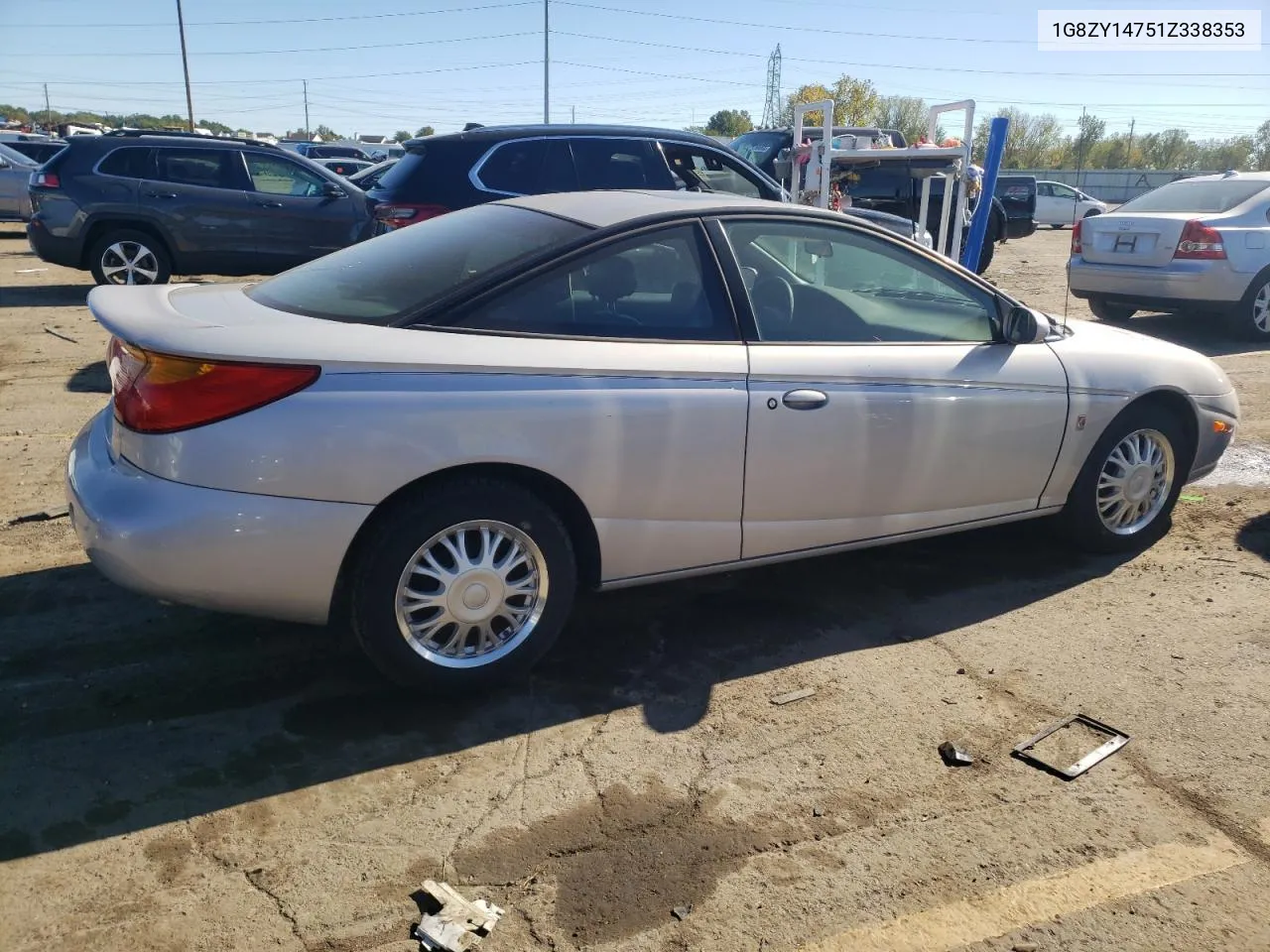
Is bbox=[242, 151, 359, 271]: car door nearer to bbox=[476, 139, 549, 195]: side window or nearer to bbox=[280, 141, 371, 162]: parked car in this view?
bbox=[476, 139, 549, 195]: side window

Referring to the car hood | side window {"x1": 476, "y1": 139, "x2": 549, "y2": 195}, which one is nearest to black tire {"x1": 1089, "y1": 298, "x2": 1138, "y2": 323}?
side window {"x1": 476, "y1": 139, "x2": 549, "y2": 195}

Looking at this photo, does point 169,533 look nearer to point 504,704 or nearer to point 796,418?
point 504,704

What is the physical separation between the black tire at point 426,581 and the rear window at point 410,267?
24.5 inches

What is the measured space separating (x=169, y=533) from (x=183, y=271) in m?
9.11

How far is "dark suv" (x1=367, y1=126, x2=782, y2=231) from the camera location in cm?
829

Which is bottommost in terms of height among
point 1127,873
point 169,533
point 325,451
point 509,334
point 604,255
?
point 1127,873

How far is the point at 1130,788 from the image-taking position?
2.96m

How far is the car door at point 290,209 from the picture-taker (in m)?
11.1

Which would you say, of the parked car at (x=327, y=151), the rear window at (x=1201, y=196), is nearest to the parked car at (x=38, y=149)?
the parked car at (x=327, y=151)

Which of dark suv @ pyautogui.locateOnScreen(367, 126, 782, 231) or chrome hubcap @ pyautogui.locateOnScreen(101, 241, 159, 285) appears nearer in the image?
dark suv @ pyautogui.locateOnScreen(367, 126, 782, 231)

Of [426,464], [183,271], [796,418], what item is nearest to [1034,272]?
[183,271]

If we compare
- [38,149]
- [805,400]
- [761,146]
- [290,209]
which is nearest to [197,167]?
[290,209]

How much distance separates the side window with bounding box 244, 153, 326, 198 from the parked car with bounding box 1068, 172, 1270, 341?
26.3 feet

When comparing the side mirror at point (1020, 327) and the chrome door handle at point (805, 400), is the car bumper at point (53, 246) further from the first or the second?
the side mirror at point (1020, 327)
